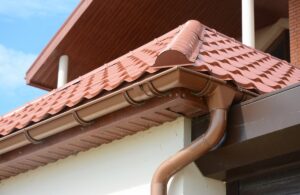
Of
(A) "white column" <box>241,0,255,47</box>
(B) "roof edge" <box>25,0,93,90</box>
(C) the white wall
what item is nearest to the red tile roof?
(C) the white wall

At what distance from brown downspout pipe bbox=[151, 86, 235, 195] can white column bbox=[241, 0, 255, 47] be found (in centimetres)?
384

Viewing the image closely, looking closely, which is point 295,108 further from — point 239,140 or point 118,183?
point 118,183

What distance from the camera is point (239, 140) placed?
191 inches

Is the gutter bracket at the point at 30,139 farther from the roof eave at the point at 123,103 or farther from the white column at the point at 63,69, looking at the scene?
the white column at the point at 63,69

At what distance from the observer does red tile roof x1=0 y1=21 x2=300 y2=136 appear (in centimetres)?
502

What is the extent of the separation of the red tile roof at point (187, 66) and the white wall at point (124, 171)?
0.52 m

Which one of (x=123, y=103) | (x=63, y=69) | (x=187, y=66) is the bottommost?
(x=123, y=103)

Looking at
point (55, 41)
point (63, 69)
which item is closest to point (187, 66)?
point (63, 69)

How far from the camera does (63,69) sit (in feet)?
38.2

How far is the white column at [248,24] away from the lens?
343 inches

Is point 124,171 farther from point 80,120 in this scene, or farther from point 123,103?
point 123,103

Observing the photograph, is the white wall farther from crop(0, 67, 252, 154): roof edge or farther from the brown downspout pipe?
crop(0, 67, 252, 154): roof edge

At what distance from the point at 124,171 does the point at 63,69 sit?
242 inches

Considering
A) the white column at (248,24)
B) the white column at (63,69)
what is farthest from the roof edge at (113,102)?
the white column at (63,69)
